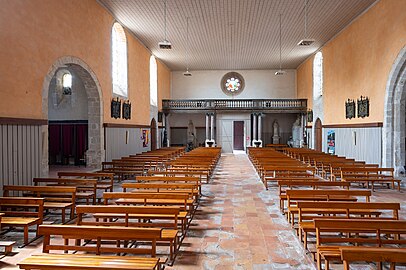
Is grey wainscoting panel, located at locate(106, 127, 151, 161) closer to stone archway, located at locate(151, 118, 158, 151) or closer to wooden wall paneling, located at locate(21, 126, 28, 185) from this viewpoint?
stone archway, located at locate(151, 118, 158, 151)

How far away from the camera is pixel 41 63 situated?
10.4 m

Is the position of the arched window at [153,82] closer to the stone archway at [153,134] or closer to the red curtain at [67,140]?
the stone archway at [153,134]

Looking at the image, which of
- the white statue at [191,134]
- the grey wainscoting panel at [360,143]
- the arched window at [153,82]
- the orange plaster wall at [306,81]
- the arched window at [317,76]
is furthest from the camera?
the white statue at [191,134]

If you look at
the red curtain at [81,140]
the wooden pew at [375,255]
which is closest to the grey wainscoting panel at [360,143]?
the wooden pew at [375,255]

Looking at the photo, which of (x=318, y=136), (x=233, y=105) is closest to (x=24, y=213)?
(x=318, y=136)

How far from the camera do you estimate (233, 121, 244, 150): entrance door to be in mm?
32281

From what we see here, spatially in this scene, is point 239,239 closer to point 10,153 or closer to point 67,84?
point 10,153

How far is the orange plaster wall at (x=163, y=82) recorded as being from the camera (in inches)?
1104

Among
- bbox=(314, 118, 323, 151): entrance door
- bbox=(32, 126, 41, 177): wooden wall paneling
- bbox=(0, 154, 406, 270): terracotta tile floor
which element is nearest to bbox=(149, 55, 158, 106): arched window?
bbox=(314, 118, 323, 151): entrance door

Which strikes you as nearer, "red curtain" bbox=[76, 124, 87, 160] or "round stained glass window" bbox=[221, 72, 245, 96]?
"red curtain" bbox=[76, 124, 87, 160]

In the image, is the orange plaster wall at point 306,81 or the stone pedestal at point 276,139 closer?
the orange plaster wall at point 306,81

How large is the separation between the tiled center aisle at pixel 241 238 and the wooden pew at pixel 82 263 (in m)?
1.39

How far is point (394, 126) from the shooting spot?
13.8 meters

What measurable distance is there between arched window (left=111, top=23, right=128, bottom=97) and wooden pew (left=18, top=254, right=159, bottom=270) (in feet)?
47.0
